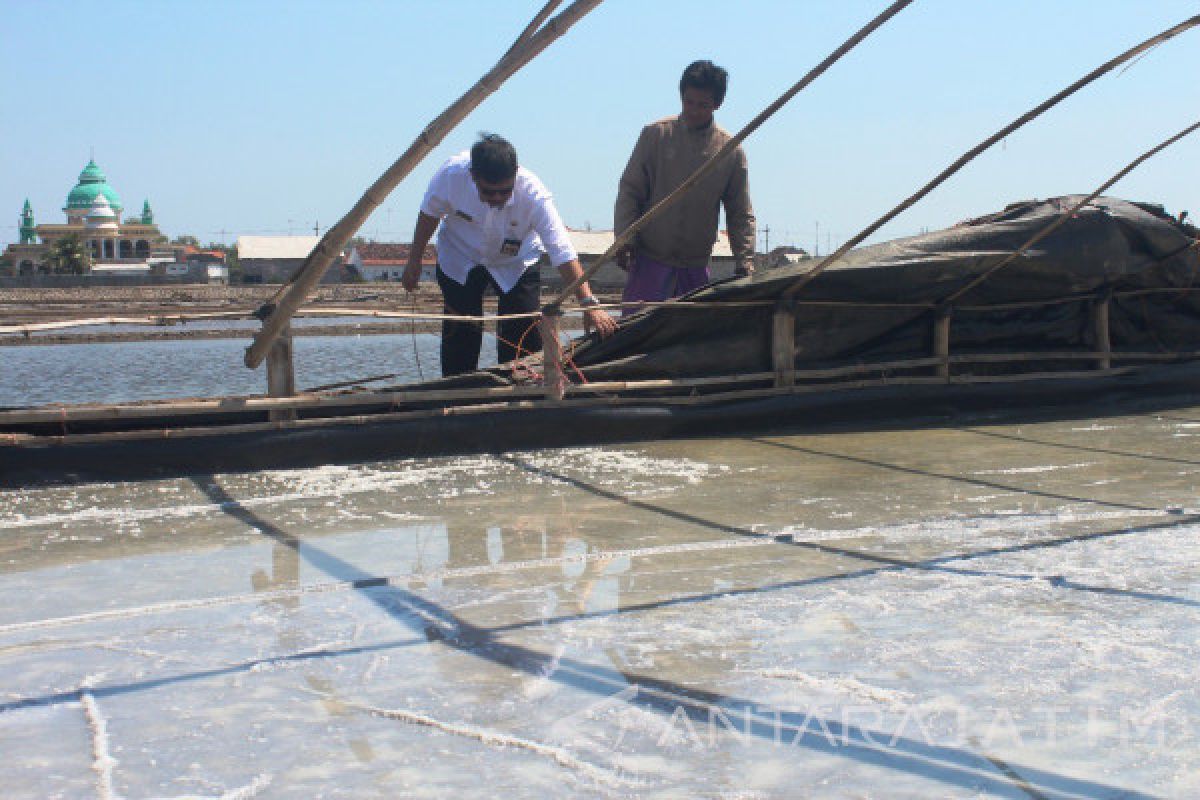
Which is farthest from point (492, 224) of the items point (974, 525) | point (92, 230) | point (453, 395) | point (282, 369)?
point (92, 230)

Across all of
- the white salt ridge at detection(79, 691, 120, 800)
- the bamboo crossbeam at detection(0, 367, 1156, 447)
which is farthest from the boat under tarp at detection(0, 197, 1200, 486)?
the white salt ridge at detection(79, 691, 120, 800)

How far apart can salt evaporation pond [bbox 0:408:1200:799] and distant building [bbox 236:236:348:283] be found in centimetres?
4961

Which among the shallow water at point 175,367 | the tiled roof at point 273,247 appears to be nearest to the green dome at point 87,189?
the tiled roof at point 273,247

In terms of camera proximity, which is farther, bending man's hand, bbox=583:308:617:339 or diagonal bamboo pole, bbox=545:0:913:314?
bending man's hand, bbox=583:308:617:339

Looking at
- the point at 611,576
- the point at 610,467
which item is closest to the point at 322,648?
the point at 611,576

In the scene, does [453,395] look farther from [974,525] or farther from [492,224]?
[974,525]

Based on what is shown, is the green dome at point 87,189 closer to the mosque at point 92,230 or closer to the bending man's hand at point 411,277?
the mosque at point 92,230

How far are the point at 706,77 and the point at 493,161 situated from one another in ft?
3.83

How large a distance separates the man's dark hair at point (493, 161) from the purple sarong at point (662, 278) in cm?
107

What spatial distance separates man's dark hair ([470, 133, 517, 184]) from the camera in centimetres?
477

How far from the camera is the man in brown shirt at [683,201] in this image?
18.2ft

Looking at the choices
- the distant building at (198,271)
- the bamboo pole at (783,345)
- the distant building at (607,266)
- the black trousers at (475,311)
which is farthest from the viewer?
the distant building at (198,271)

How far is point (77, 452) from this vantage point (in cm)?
403

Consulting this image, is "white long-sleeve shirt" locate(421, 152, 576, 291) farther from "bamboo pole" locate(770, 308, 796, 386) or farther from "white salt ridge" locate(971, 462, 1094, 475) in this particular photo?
"white salt ridge" locate(971, 462, 1094, 475)
